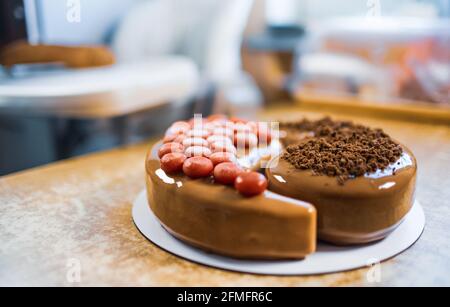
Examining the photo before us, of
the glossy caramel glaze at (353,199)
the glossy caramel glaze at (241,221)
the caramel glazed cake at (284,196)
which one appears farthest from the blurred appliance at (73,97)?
the glossy caramel glaze at (353,199)

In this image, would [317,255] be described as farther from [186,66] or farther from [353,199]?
[186,66]

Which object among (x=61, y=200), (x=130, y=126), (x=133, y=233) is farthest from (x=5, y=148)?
(x=133, y=233)

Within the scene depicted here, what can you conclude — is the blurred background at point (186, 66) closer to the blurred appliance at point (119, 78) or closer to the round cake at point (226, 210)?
the blurred appliance at point (119, 78)

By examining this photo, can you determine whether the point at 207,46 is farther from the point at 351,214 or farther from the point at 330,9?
the point at 351,214

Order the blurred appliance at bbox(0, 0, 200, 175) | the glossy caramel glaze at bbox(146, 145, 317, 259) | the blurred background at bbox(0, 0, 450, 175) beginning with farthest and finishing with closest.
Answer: the blurred background at bbox(0, 0, 450, 175) < the blurred appliance at bbox(0, 0, 200, 175) < the glossy caramel glaze at bbox(146, 145, 317, 259)

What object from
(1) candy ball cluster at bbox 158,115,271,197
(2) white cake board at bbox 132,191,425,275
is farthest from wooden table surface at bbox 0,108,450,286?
(1) candy ball cluster at bbox 158,115,271,197

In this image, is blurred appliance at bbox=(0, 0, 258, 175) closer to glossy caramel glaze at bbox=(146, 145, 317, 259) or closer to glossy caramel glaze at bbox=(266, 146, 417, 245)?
glossy caramel glaze at bbox=(146, 145, 317, 259)
